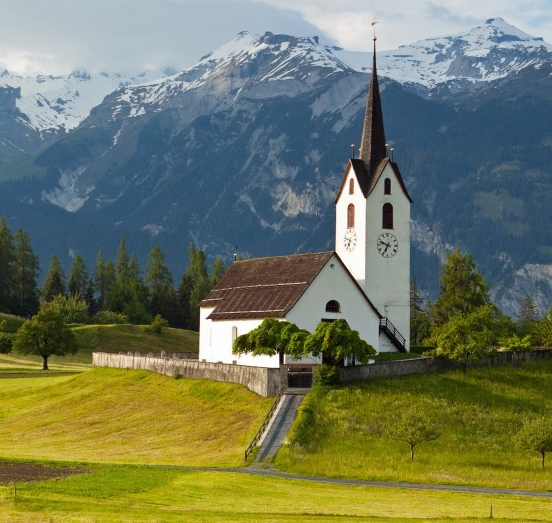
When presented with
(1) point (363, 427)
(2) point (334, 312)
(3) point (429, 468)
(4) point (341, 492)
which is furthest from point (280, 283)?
(4) point (341, 492)

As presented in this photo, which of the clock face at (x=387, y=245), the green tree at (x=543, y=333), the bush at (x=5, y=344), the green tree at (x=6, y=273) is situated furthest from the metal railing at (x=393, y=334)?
the green tree at (x=6, y=273)

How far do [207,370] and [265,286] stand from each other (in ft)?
35.6

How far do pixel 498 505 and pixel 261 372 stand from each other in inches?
1081

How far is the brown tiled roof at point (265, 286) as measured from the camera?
8450cm

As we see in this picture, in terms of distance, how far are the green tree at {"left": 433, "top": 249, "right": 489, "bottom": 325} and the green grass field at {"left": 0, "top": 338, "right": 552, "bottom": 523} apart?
52.5 meters

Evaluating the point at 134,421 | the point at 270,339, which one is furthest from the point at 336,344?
the point at 134,421

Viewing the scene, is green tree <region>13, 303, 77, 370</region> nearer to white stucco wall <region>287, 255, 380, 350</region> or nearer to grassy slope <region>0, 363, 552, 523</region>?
grassy slope <region>0, 363, 552, 523</region>

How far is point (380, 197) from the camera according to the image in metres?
96.3

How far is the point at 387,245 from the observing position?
96.7 m

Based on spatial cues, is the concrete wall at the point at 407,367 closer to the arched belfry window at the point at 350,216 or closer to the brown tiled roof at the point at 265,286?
the brown tiled roof at the point at 265,286

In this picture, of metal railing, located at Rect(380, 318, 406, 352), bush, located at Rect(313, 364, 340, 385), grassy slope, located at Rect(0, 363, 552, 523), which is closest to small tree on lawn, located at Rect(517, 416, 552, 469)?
grassy slope, located at Rect(0, 363, 552, 523)

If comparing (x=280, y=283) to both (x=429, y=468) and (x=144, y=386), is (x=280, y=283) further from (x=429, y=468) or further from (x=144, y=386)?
(x=429, y=468)

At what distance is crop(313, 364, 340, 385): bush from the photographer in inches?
2842

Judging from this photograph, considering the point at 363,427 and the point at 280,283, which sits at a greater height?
the point at 280,283
